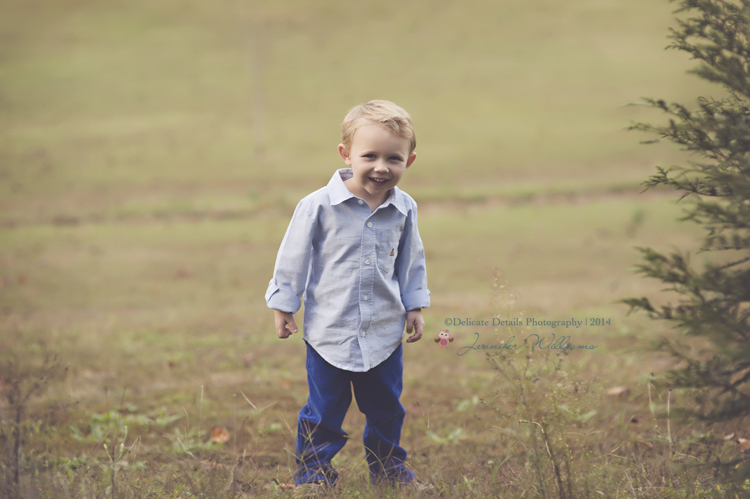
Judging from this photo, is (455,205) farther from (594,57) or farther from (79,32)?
(79,32)

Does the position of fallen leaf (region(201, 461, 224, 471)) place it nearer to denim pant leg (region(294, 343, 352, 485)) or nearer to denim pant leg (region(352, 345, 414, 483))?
denim pant leg (region(294, 343, 352, 485))

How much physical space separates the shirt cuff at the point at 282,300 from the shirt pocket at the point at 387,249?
A: 423 mm

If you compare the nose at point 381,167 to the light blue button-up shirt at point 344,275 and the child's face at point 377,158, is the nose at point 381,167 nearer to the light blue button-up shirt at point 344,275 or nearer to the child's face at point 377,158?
the child's face at point 377,158

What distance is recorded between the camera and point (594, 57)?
2936cm

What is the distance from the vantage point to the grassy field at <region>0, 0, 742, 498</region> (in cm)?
286

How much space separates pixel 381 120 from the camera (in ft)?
8.92

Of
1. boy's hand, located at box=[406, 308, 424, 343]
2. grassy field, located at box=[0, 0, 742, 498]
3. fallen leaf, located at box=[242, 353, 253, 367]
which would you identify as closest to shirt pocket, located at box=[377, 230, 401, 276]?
boy's hand, located at box=[406, 308, 424, 343]

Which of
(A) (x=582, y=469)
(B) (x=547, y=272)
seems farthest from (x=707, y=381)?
(B) (x=547, y=272)

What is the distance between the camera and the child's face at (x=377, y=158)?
2.73 meters

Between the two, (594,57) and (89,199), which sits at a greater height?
(594,57)

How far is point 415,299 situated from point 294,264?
0.61m

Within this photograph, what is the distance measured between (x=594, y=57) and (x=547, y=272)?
22.8m

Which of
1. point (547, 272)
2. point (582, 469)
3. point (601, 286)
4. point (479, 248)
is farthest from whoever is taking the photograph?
point (479, 248)

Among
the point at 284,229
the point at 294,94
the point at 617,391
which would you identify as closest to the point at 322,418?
the point at 617,391
